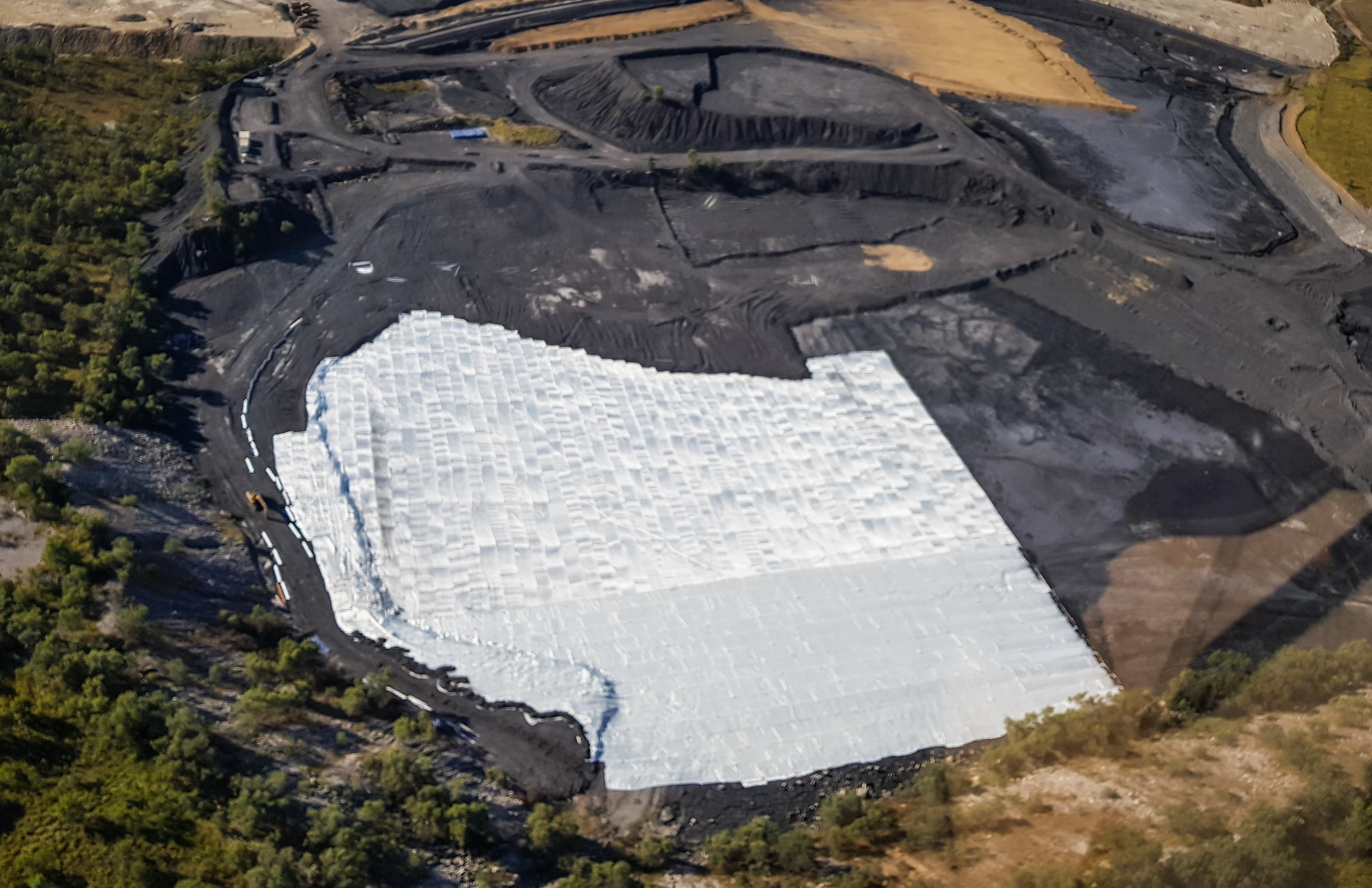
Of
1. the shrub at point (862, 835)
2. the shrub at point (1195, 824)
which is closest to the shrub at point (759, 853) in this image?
the shrub at point (862, 835)

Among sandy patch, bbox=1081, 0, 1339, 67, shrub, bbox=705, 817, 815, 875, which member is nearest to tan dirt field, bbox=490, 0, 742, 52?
sandy patch, bbox=1081, 0, 1339, 67

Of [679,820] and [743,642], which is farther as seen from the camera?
[743,642]

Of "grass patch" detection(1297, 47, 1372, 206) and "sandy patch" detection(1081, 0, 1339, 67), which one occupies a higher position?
"sandy patch" detection(1081, 0, 1339, 67)

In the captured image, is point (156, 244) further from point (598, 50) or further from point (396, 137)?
point (598, 50)

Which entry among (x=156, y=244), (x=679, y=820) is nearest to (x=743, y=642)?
(x=679, y=820)

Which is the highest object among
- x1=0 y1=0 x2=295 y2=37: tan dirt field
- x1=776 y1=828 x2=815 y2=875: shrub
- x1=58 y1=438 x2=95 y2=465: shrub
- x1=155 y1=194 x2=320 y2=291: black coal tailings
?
x1=0 y1=0 x2=295 y2=37: tan dirt field

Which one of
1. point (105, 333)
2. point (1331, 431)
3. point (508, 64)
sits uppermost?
point (508, 64)

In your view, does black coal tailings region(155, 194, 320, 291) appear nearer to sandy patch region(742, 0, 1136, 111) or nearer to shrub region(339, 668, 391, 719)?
shrub region(339, 668, 391, 719)
